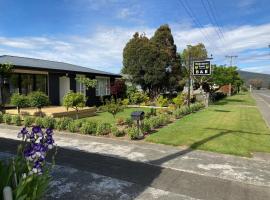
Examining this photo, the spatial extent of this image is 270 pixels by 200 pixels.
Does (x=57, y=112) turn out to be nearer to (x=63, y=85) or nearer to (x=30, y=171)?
(x=63, y=85)

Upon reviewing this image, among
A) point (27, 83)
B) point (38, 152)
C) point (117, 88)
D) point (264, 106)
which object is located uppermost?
point (27, 83)

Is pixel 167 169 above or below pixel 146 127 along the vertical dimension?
below

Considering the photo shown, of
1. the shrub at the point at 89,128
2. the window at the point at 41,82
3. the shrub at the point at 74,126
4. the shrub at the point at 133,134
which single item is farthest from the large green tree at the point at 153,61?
the shrub at the point at 133,134

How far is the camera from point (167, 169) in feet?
19.4

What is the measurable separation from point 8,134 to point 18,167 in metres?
7.31

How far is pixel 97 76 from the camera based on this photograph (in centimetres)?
2275

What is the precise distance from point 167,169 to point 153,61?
2092 centimetres

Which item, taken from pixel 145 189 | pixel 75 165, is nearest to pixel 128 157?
pixel 75 165

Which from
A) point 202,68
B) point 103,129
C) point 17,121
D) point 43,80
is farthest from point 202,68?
point 17,121

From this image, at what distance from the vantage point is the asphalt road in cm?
466

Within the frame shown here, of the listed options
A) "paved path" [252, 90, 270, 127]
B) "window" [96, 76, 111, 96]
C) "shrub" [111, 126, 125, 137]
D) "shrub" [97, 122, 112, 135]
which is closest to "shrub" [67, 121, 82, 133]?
"shrub" [97, 122, 112, 135]

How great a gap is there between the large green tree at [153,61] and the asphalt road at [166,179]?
65.1ft

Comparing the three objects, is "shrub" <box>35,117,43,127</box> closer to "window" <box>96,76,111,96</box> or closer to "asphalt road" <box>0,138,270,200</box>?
"asphalt road" <box>0,138,270,200</box>

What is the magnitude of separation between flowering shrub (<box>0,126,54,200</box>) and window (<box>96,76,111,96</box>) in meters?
19.4
